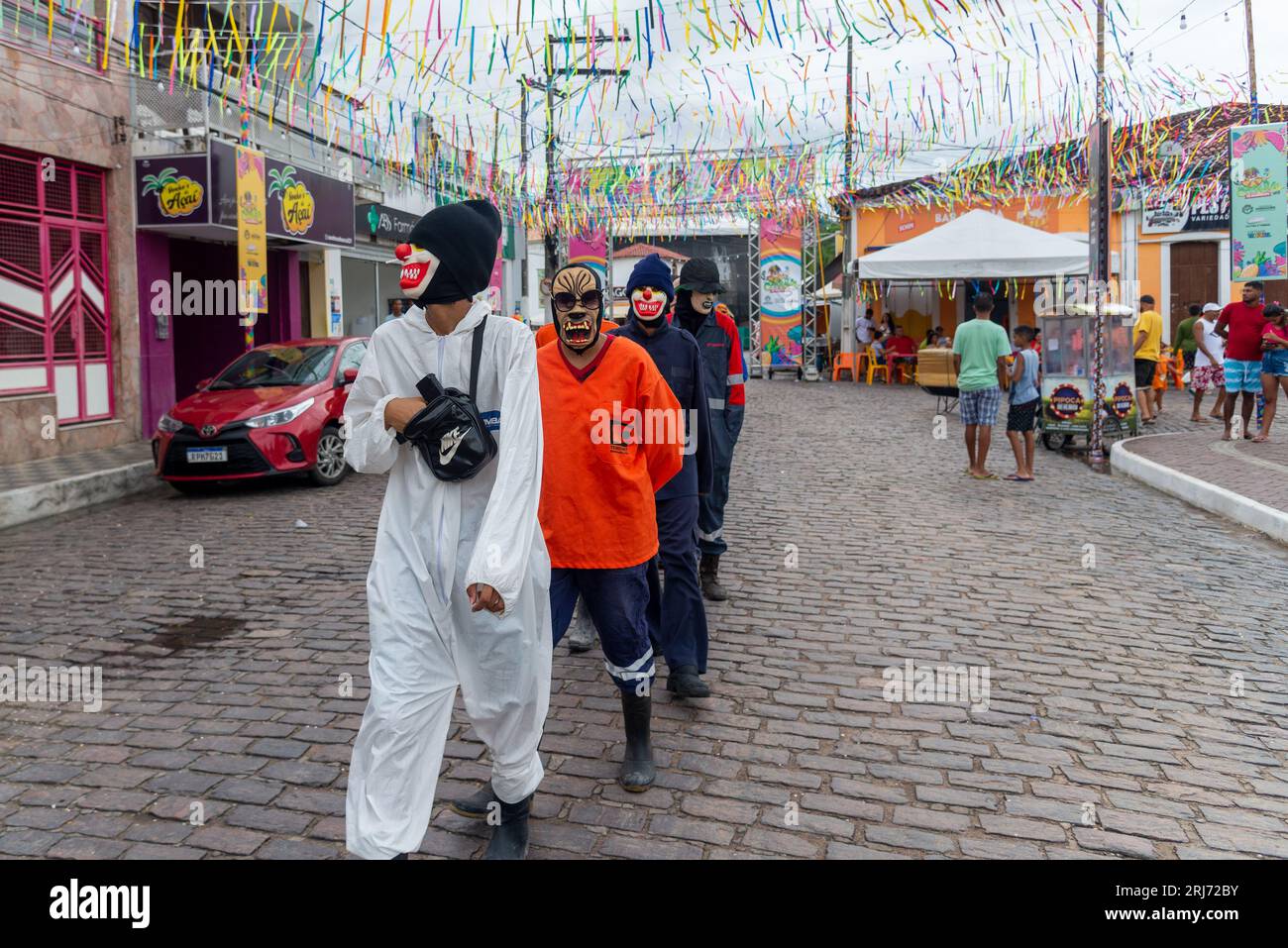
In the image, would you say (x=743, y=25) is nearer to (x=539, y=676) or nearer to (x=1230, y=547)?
(x=539, y=676)

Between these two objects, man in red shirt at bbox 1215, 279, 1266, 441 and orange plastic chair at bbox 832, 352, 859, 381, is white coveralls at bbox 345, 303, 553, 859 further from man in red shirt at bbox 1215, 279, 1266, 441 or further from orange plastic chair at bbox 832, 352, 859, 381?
orange plastic chair at bbox 832, 352, 859, 381

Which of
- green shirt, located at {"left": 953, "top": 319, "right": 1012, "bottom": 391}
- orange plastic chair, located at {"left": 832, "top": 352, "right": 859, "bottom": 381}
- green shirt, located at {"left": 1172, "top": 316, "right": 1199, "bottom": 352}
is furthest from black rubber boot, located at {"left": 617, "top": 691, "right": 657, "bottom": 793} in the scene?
orange plastic chair, located at {"left": 832, "top": 352, "right": 859, "bottom": 381}

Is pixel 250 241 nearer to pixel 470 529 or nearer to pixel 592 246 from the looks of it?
pixel 470 529

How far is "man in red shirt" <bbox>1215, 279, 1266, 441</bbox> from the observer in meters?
12.6

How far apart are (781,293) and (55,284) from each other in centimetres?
1978

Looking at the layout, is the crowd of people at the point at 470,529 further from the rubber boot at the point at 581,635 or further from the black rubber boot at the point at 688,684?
the rubber boot at the point at 581,635

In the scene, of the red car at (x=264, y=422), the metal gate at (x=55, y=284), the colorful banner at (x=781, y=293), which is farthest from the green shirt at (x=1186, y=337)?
the metal gate at (x=55, y=284)

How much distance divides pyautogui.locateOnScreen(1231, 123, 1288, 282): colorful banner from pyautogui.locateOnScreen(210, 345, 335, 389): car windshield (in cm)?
1138

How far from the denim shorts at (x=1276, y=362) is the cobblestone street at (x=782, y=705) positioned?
4.77 meters

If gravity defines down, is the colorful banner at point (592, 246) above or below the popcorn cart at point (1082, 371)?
above

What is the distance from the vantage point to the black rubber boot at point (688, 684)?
467 centimetres

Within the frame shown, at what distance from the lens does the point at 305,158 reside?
1891 centimetres
